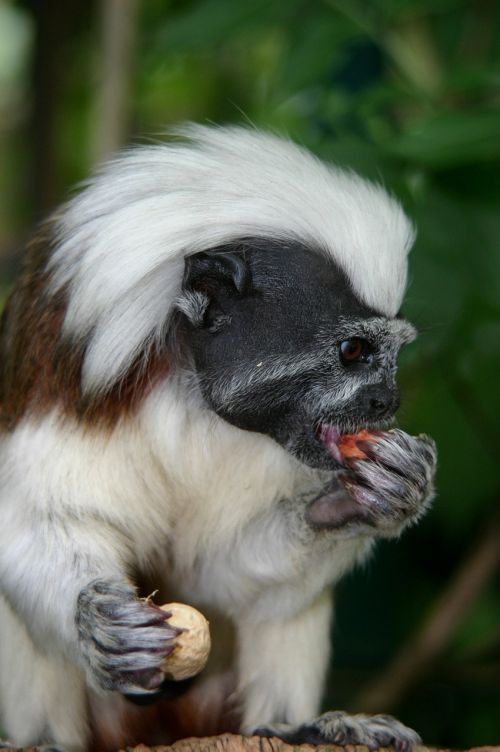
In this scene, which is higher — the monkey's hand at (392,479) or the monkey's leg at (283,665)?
the monkey's hand at (392,479)

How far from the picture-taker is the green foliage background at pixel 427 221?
11.6ft

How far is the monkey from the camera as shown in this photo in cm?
283

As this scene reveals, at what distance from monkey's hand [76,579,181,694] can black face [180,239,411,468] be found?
55 centimetres

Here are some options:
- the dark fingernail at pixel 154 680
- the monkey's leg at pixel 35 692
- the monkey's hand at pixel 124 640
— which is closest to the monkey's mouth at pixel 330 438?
the monkey's hand at pixel 124 640

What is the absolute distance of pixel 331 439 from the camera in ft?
9.51

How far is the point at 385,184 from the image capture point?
11.4 feet

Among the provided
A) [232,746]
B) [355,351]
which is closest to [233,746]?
[232,746]

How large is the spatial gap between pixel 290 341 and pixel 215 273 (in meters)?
0.24

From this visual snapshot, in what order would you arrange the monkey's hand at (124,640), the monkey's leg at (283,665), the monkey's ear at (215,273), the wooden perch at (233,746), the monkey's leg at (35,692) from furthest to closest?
the monkey's leg at (283,665)
the monkey's leg at (35,692)
the monkey's ear at (215,273)
the wooden perch at (233,746)
the monkey's hand at (124,640)

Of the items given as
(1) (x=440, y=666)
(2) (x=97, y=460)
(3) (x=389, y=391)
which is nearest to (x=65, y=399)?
(2) (x=97, y=460)

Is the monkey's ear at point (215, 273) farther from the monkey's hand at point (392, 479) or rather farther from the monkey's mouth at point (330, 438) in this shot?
the monkey's hand at point (392, 479)

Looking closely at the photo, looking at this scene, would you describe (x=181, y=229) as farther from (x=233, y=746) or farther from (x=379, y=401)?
(x=233, y=746)

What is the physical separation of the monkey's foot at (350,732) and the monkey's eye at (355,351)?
96cm

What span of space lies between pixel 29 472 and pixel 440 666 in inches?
97.6
